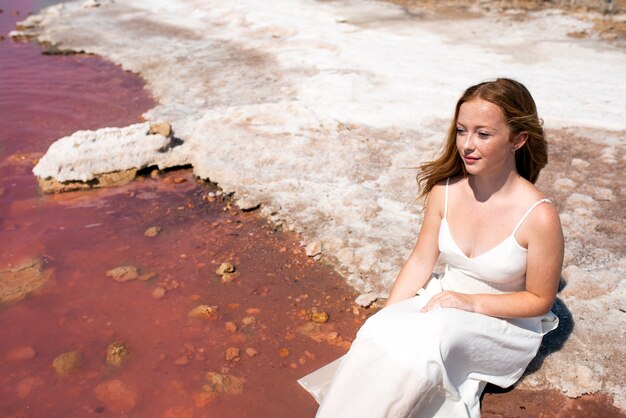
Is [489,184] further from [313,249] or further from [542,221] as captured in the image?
[313,249]

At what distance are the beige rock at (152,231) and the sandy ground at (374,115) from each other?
0.69 m

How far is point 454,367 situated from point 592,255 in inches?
70.2

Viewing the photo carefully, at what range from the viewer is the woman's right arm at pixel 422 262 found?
2.59 metres

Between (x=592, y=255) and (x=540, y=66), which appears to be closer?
(x=592, y=255)

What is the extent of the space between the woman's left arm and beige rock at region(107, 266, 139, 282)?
2.05m

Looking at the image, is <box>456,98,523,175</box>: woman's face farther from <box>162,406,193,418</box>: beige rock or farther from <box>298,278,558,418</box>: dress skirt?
<box>162,406,193,418</box>: beige rock

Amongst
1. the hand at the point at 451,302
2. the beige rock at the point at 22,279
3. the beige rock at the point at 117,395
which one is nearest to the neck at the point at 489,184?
the hand at the point at 451,302

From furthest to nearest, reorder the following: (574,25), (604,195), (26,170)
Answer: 1. (574,25)
2. (26,170)
3. (604,195)

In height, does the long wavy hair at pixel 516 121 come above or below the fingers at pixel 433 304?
above

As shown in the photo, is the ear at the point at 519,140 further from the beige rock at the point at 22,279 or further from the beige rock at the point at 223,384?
the beige rock at the point at 22,279

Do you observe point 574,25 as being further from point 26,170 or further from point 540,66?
point 26,170

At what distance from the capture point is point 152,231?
3982 millimetres

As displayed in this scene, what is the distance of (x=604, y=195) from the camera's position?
13.4ft

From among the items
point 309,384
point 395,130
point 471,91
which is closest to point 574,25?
point 395,130
